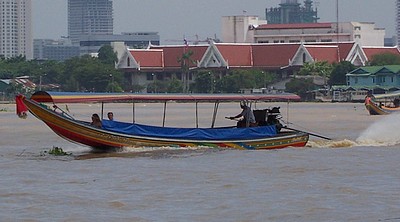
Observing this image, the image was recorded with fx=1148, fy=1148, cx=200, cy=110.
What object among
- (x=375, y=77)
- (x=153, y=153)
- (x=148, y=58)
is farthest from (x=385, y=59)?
(x=153, y=153)

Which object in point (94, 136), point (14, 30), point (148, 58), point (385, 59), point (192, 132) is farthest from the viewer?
point (14, 30)

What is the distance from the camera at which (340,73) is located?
249ft

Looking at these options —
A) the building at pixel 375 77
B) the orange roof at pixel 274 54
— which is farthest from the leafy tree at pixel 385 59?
the building at pixel 375 77

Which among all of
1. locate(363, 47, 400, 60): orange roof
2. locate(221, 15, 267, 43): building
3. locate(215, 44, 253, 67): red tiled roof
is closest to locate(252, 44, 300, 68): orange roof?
locate(215, 44, 253, 67): red tiled roof

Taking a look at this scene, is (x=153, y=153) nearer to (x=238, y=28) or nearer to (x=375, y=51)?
(x=375, y=51)

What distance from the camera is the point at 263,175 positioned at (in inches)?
701

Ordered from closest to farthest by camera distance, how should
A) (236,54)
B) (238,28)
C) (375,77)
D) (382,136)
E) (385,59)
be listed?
(382,136)
(375,77)
(385,59)
(236,54)
(238,28)

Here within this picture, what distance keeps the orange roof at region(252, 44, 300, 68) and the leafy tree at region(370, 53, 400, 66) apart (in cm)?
570

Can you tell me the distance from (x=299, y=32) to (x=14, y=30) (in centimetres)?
9145

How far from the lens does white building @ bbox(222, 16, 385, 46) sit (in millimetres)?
98500

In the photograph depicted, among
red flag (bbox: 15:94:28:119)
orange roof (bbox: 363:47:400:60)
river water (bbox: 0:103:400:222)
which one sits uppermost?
orange roof (bbox: 363:47:400:60)

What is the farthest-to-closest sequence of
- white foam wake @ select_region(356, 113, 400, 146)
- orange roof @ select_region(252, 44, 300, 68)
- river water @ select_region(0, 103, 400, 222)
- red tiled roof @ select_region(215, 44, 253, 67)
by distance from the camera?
red tiled roof @ select_region(215, 44, 253, 67) < orange roof @ select_region(252, 44, 300, 68) < white foam wake @ select_region(356, 113, 400, 146) < river water @ select_region(0, 103, 400, 222)

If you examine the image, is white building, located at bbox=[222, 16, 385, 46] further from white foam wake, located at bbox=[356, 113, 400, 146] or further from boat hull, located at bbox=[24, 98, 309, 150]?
boat hull, located at bbox=[24, 98, 309, 150]

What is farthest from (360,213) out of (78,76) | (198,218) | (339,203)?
(78,76)
